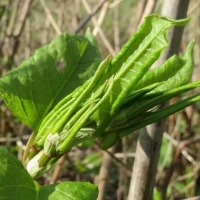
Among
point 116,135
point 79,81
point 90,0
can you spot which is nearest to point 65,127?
point 116,135

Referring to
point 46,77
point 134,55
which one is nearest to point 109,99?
point 134,55

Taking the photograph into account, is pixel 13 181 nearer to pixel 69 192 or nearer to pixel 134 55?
pixel 69 192

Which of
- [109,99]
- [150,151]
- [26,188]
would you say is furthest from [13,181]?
[150,151]

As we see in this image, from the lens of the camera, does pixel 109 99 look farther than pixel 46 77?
No

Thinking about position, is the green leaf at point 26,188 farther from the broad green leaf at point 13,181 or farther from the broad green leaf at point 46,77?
the broad green leaf at point 46,77

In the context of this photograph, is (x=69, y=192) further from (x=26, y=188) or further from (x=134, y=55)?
(x=134, y=55)

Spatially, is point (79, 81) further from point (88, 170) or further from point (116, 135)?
point (88, 170)

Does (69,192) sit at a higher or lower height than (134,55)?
lower
